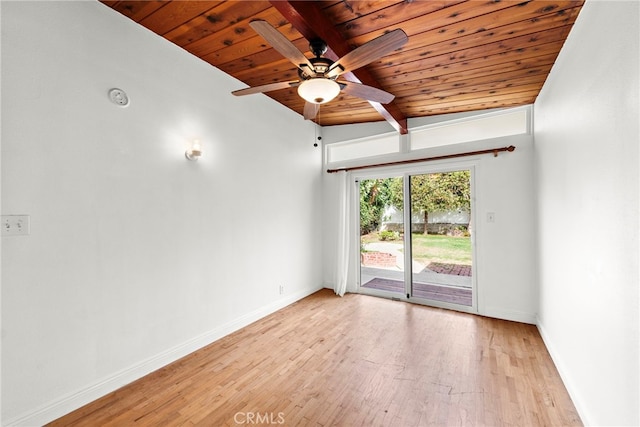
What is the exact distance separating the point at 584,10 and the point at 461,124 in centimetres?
195

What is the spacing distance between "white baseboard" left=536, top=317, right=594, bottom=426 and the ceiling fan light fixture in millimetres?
2655

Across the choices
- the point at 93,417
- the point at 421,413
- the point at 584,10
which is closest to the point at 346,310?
the point at 421,413

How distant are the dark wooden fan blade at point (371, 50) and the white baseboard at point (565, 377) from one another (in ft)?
8.34

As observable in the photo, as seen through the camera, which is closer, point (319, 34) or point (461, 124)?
point (319, 34)

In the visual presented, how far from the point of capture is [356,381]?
2154mm

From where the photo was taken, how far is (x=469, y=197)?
3.61 metres

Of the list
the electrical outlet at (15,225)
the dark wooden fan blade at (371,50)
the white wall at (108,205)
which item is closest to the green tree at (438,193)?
the white wall at (108,205)

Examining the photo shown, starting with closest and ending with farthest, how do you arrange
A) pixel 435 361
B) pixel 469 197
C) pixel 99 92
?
pixel 99 92 < pixel 435 361 < pixel 469 197

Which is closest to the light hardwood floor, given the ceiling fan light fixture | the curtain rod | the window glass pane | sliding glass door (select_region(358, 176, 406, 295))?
sliding glass door (select_region(358, 176, 406, 295))

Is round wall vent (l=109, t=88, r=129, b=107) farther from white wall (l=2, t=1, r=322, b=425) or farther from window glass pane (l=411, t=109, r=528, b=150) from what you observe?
window glass pane (l=411, t=109, r=528, b=150)

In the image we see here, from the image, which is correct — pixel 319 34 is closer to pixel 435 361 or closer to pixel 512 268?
pixel 435 361

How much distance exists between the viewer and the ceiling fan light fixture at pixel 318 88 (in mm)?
1861

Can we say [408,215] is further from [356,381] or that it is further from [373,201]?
[356,381]

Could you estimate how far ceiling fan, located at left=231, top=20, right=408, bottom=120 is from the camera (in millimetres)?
1551
